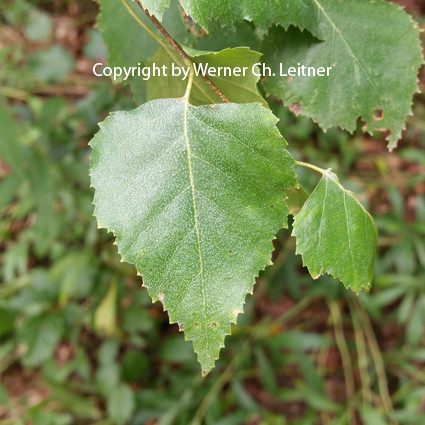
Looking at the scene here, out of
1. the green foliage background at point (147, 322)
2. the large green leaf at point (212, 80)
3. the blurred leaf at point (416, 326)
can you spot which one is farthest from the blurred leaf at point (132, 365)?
the large green leaf at point (212, 80)

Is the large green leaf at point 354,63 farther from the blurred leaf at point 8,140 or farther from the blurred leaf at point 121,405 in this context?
the blurred leaf at point 121,405

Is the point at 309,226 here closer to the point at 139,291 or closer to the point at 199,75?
the point at 199,75

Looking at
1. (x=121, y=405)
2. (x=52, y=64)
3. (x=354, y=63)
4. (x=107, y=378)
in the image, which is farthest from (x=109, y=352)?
(x=354, y=63)

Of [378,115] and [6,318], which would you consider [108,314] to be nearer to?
[6,318]

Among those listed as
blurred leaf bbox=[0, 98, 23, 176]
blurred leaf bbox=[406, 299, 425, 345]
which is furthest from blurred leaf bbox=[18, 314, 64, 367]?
blurred leaf bbox=[406, 299, 425, 345]

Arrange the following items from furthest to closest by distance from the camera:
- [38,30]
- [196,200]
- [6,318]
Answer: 1. [38,30]
2. [6,318]
3. [196,200]

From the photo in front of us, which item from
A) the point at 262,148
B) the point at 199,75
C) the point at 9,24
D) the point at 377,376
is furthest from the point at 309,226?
the point at 9,24

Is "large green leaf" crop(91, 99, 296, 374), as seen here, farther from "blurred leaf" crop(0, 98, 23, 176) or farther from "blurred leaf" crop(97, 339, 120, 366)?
"blurred leaf" crop(97, 339, 120, 366)
